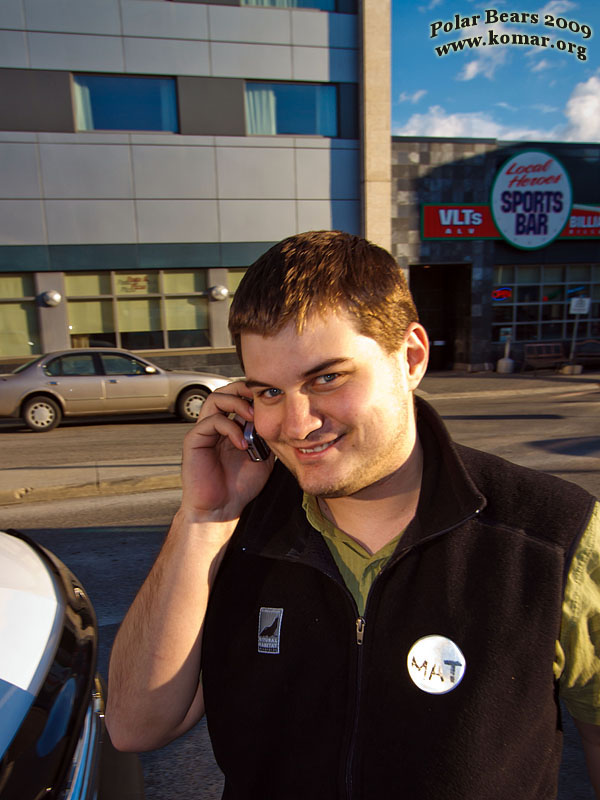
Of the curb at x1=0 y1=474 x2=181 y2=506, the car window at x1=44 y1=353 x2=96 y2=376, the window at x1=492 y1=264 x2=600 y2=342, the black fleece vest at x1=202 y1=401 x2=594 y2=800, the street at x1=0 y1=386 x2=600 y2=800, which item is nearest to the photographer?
the black fleece vest at x1=202 y1=401 x2=594 y2=800

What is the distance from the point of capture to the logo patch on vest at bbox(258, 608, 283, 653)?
1.47 metres

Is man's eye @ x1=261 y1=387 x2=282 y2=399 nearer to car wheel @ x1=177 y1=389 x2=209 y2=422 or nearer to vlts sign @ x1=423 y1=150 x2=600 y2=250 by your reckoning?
car wheel @ x1=177 y1=389 x2=209 y2=422

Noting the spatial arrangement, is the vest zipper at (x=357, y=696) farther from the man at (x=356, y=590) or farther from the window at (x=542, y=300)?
the window at (x=542, y=300)

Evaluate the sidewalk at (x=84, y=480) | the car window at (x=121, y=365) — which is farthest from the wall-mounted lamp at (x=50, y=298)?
the sidewalk at (x=84, y=480)

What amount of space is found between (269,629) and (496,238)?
1964 cm

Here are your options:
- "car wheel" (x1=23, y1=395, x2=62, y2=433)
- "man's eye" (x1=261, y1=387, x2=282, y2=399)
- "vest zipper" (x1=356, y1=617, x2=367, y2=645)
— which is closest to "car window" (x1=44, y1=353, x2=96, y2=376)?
"car wheel" (x1=23, y1=395, x2=62, y2=433)

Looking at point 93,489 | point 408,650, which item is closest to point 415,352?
point 408,650

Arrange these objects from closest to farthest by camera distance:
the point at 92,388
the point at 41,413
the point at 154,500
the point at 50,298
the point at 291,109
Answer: the point at 154,500, the point at 41,413, the point at 92,388, the point at 50,298, the point at 291,109

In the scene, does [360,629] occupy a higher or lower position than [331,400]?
lower

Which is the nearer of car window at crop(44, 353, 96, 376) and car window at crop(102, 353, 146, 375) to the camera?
car window at crop(44, 353, 96, 376)

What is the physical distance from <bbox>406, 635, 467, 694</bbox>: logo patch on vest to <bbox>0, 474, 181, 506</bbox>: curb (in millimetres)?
6452

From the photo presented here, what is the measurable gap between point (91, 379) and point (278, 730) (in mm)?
11422

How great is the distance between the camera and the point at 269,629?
4.87 feet

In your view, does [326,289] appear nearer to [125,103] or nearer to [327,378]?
[327,378]
